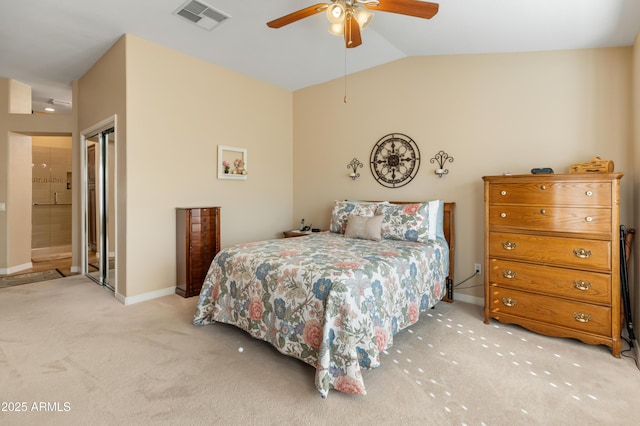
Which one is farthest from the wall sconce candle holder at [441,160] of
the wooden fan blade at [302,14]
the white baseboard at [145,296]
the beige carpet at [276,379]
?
the white baseboard at [145,296]

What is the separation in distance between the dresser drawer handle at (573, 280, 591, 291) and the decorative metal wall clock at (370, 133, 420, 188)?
1.98 metres

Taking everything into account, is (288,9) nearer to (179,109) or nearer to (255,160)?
(179,109)

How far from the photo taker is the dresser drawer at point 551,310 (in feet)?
8.03

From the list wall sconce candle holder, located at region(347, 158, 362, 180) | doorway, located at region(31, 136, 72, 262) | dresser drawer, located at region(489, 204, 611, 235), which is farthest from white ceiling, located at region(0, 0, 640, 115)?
doorway, located at region(31, 136, 72, 262)

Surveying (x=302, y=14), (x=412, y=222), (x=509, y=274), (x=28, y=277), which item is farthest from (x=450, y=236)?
(x=28, y=277)

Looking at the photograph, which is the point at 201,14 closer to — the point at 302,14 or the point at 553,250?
the point at 302,14

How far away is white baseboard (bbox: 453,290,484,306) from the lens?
3571 millimetres

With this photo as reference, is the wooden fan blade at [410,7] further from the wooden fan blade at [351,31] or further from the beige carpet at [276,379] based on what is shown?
the beige carpet at [276,379]

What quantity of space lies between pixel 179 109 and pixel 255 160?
1.28 meters

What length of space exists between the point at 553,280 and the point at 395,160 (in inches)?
85.2

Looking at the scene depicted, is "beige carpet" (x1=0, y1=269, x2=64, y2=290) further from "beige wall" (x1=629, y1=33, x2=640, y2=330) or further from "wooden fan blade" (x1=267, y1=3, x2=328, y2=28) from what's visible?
"beige wall" (x1=629, y1=33, x2=640, y2=330)

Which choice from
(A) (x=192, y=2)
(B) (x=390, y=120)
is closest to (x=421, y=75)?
(B) (x=390, y=120)

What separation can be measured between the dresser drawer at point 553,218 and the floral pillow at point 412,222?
61 cm

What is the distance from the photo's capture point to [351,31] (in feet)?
8.47
